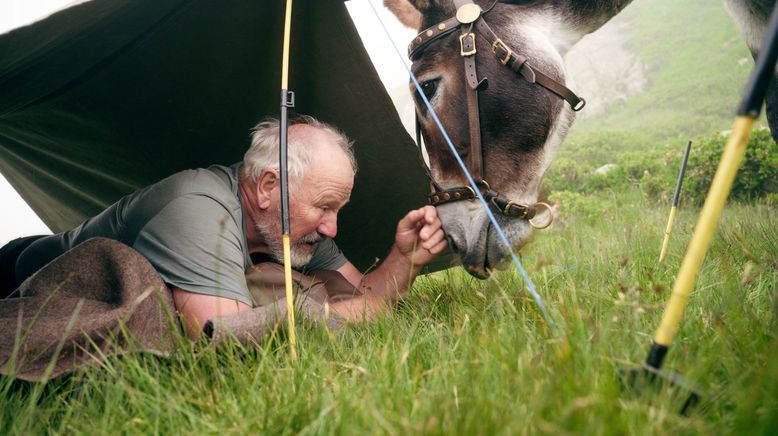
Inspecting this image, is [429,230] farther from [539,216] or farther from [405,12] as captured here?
[405,12]

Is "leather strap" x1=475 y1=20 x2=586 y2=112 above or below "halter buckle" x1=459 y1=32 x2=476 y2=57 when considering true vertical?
below

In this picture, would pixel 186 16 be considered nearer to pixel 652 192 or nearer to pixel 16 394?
pixel 16 394

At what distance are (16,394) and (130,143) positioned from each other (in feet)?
7.42

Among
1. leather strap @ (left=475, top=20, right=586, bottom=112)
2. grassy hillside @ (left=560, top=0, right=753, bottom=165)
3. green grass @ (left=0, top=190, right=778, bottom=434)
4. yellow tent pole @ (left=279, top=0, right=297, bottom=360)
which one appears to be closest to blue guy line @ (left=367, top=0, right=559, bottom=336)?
green grass @ (left=0, top=190, right=778, bottom=434)

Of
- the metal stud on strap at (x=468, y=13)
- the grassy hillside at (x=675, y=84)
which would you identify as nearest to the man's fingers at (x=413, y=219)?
the metal stud on strap at (x=468, y=13)

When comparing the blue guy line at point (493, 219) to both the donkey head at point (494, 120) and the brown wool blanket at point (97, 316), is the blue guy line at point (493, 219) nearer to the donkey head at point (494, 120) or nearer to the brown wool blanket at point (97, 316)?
the donkey head at point (494, 120)

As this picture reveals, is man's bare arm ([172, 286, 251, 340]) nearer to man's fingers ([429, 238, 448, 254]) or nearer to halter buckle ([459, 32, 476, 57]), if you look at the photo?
man's fingers ([429, 238, 448, 254])

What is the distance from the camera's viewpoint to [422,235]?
2451 millimetres

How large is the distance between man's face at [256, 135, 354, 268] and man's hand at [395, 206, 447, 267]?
13.2 inches

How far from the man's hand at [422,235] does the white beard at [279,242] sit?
42 centimetres

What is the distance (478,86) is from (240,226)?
1194 millimetres

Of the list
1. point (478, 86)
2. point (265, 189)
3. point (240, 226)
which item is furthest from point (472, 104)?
point (240, 226)

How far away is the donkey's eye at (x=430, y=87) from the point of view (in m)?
2.48

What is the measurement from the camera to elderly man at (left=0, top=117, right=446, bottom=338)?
1918 mm
